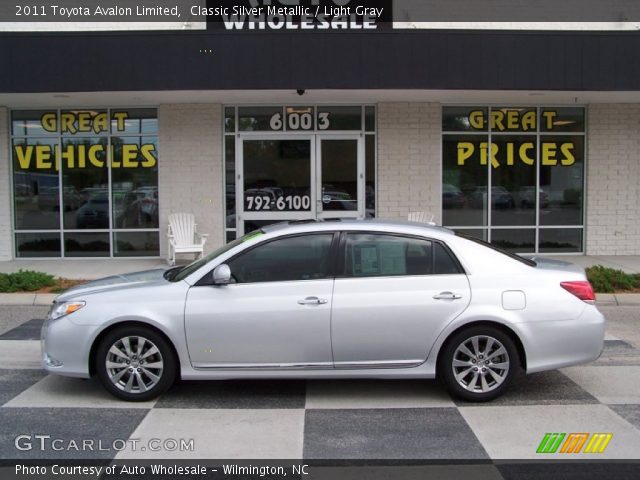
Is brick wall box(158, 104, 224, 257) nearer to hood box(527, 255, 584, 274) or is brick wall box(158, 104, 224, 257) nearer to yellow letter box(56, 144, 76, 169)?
yellow letter box(56, 144, 76, 169)

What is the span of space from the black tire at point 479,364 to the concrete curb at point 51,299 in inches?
217

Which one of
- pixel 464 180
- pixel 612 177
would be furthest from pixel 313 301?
pixel 612 177

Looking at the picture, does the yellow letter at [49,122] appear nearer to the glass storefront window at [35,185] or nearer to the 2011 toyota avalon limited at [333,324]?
the glass storefront window at [35,185]

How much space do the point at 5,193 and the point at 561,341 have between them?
12369 mm

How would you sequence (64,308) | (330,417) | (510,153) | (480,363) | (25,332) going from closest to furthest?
(330,417), (480,363), (64,308), (25,332), (510,153)

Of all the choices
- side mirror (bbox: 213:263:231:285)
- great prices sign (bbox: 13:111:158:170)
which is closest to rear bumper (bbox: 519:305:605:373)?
side mirror (bbox: 213:263:231:285)

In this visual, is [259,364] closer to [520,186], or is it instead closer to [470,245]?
[470,245]

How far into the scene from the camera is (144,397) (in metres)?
5.85

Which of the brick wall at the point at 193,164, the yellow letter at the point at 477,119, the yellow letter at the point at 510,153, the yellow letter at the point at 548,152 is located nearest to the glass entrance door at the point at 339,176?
the brick wall at the point at 193,164

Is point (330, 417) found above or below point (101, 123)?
below

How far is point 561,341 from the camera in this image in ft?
19.1

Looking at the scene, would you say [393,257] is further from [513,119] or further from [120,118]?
[120,118]

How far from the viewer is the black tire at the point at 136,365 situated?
228 inches

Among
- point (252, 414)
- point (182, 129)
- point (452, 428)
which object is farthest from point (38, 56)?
point (452, 428)
